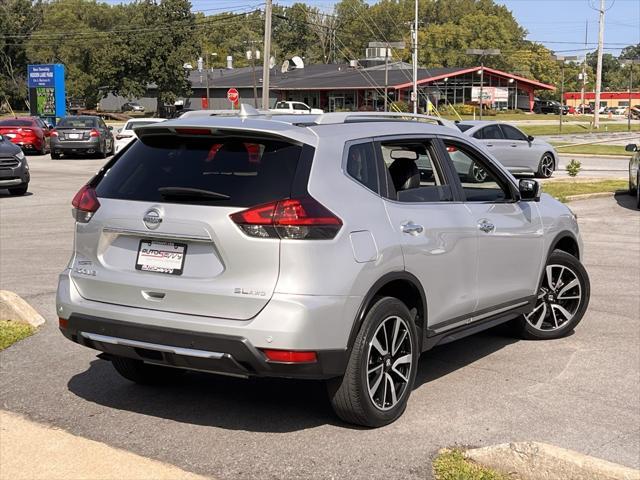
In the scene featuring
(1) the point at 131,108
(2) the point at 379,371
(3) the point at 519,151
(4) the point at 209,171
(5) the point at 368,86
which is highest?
(5) the point at 368,86

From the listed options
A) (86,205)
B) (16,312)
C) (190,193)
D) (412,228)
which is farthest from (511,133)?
(190,193)

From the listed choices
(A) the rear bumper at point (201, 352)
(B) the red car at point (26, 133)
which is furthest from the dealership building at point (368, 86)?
(A) the rear bumper at point (201, 352)

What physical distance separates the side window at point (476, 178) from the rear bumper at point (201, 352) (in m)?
2.14

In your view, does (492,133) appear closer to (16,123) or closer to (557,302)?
(557,302)

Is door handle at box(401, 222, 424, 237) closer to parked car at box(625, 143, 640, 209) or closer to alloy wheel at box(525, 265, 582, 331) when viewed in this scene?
alloy wheel at box(525, 265, 582, 331)

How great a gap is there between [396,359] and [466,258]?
107 centimetres

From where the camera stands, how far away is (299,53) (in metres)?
158

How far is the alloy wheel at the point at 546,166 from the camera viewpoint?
25906mm

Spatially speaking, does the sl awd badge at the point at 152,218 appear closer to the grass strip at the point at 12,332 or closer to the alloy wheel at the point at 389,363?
the alloy wheel at the point at 389,363

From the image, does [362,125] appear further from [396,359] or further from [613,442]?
[613,442]

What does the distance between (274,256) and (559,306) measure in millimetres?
3728

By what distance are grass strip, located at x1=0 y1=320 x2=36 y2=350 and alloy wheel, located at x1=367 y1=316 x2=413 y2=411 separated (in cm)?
332

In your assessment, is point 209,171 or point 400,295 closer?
point 209,171

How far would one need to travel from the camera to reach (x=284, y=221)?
486cm
